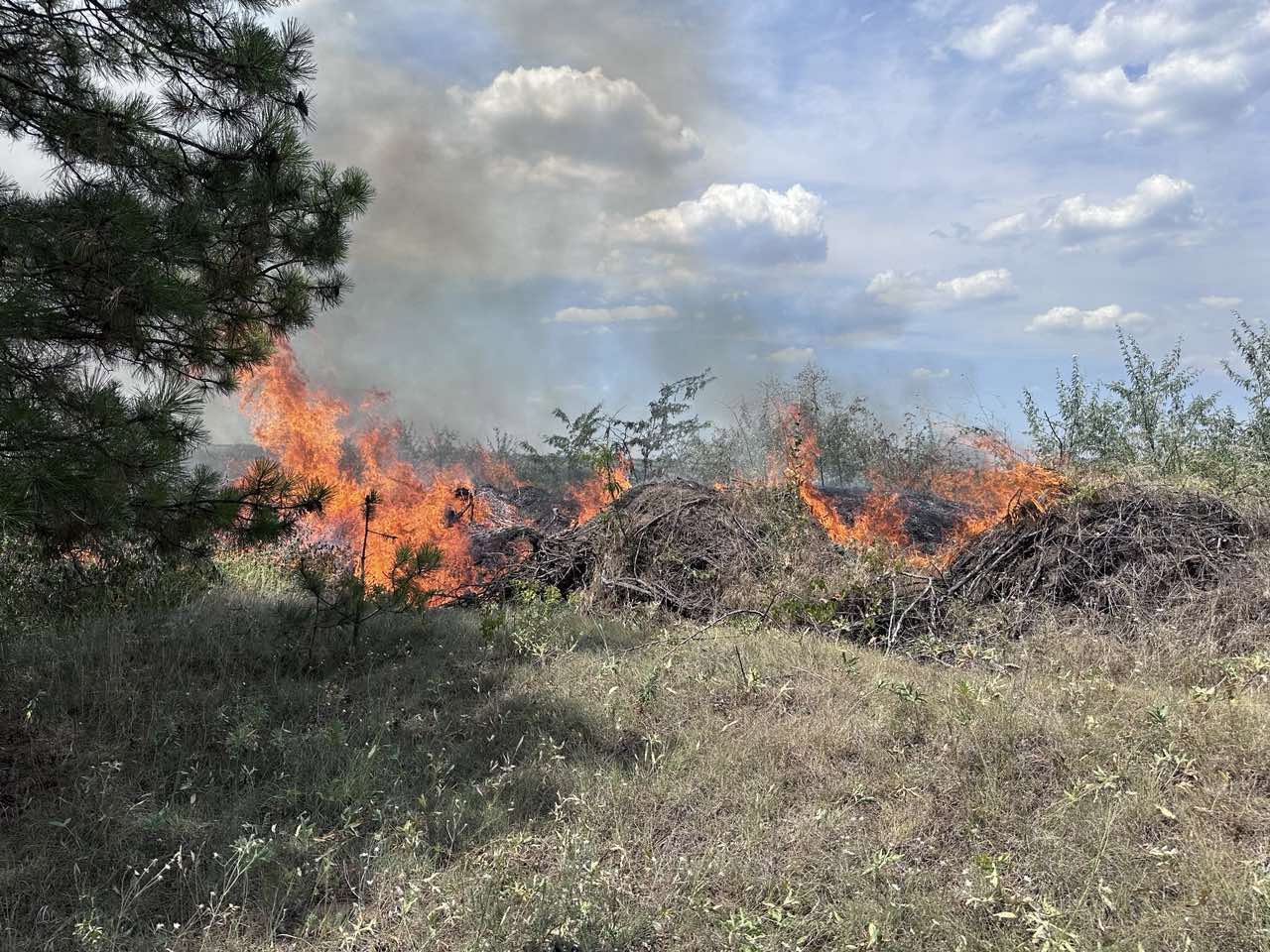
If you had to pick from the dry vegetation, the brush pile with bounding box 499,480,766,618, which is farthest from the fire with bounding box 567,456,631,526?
the dry vegetation

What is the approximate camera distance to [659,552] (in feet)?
26.5

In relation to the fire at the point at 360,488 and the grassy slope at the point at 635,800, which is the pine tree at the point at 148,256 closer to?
the grassy slope at the point at 635,800

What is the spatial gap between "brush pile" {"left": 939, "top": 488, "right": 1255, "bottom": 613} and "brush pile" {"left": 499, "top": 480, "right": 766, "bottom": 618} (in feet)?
6.52

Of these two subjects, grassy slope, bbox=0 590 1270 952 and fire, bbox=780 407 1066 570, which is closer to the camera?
grassy slope, bbox=0 590 1270 952

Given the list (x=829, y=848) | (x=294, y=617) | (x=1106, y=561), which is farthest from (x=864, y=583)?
(x=294, y=617)

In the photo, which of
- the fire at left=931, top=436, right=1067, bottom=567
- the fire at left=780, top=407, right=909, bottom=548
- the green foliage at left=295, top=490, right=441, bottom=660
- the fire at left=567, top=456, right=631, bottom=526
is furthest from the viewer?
the fire at left=567, top=456, right=631, bottom=526

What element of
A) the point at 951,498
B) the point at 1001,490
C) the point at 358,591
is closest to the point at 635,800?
the point at 358,591

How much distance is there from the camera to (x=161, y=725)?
4.45 meters

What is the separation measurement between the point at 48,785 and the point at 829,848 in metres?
3.70

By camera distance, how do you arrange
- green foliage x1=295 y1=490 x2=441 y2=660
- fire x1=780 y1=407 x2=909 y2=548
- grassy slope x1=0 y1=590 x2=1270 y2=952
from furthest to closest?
1. fire x1=780 y1=407 x2=909 y2=548
2. green foliage x1=295 y1=490 x2=441 y2=660
3. grassy slope x1=0 y1=590 x2=1270 y2=952

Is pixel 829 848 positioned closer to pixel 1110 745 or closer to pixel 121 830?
pixel 1110 745

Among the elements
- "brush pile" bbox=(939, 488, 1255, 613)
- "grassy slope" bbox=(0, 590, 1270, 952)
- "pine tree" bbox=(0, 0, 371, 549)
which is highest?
"pine tree" bbox=(0, 0, 371, 549)

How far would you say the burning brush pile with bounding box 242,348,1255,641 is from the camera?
6.70 meters

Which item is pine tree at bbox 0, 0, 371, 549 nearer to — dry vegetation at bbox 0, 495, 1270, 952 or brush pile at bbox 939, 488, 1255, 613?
dry vegetation at bbox 0, 495, 1270, 952
